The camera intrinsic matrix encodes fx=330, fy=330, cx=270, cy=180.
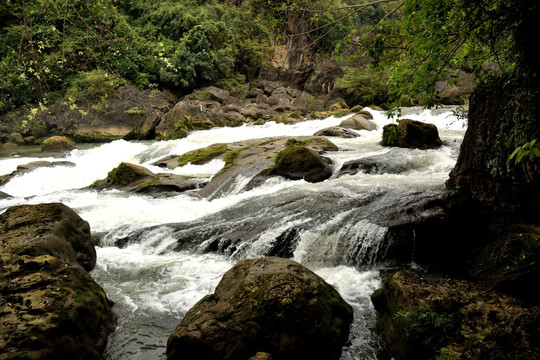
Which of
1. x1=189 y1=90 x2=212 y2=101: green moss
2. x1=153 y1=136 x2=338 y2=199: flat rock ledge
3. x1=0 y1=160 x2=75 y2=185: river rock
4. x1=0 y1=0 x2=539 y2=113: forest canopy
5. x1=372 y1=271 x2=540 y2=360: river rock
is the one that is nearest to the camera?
x1=372 y1=271 x2=540 y2=360: river rock

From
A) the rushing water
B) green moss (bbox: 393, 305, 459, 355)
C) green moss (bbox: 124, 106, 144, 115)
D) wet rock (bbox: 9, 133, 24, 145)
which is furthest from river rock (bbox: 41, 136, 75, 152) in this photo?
green moss (bbox: 393, 305, 459, 355)

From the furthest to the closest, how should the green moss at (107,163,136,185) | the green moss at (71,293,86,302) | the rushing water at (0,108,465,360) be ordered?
the green moss at (107,163,136,185) < the rushing water at (0,108,465,360) < the green moss at (71,293,86,302)

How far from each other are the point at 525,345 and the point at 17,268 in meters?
4.93

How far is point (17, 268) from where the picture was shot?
380 cm

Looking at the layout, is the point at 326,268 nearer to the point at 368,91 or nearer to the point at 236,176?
the point at 236,176

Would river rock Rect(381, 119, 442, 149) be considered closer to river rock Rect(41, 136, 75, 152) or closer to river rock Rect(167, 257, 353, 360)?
river rock Rect(167, 257, 353, 360)

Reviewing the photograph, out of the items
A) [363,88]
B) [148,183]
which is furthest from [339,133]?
[363,88]

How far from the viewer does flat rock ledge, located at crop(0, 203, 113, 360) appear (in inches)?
117

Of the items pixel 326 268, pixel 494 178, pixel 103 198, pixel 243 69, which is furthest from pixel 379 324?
pixel 243 69

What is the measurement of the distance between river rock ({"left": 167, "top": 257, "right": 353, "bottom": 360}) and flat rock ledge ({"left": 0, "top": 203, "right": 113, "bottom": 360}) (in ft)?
3.08

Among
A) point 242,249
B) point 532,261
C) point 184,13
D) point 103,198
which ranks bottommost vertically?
point 103,198

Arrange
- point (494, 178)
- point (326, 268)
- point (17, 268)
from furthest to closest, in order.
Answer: point (326, 268) → point (494, 178) → point (17, 268)

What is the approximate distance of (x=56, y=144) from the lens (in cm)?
1836

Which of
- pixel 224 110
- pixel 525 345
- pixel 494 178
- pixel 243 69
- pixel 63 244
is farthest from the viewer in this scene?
pixel 243 69
